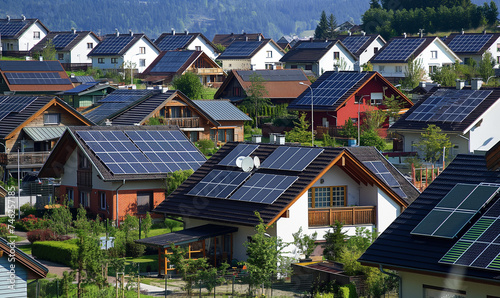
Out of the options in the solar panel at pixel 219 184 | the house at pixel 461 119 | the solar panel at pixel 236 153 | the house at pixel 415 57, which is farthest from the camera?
the house at pixel 415 57

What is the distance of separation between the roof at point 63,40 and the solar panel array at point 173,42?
11.4m

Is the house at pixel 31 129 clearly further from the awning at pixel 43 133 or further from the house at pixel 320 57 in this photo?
the house at pixel 320 57

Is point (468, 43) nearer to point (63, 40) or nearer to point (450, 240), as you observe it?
point (63, 40)

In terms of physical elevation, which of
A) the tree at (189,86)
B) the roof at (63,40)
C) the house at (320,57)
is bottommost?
the tree at (189,86)

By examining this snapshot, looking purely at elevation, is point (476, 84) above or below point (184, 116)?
above

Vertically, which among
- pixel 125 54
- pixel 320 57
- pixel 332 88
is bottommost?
pixel 332 88

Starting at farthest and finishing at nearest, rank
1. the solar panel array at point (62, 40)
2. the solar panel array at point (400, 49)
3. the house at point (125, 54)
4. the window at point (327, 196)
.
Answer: the solar panel array at point (62, 40), the house at point (125, 54), the solar panel array at point (400, 49), the window at point (327, 196)

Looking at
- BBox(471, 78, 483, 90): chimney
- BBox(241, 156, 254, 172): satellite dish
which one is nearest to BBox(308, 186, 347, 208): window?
BBox(241, 156, 254, 172): satellite dish

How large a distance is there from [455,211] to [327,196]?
13313mm

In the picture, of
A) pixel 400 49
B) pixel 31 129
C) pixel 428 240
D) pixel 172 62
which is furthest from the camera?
pixel 172 62

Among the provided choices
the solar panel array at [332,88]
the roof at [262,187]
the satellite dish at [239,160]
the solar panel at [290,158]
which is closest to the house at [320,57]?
the solar panel array at [332,88]

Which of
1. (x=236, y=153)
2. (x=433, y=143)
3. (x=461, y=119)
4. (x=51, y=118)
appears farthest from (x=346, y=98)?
(x=236, y=153)

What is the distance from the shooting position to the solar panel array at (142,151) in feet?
155

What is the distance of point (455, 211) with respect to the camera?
80.7 feet
